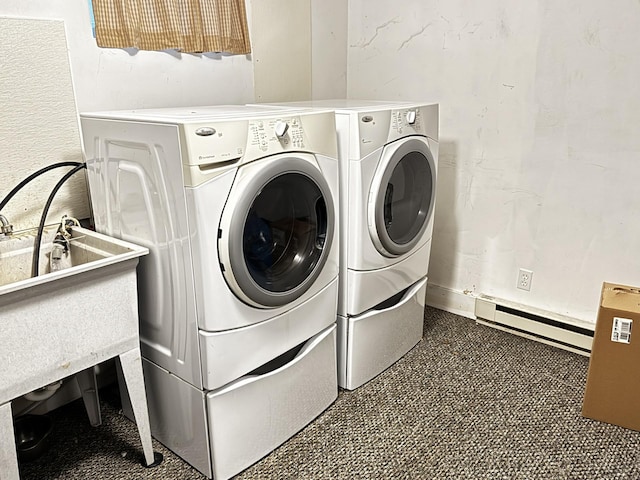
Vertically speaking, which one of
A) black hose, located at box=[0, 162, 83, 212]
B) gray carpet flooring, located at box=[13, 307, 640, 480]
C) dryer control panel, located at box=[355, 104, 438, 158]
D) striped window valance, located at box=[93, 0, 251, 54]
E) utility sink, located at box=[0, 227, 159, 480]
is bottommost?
gray carpet flooring, located at box=[13, 307, 640, 480]

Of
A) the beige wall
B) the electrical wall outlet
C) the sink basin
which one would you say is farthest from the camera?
the electrical wall outlet

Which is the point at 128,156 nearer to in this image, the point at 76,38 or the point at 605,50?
the point at 76,38

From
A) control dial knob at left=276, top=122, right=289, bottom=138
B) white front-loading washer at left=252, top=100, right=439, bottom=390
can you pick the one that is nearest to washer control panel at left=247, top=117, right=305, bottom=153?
control dial knob at left=276, top=122, right=289, bottom=138

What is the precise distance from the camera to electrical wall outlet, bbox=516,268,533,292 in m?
2.45

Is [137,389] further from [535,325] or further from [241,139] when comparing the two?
[535,325]

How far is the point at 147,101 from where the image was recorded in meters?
1.99

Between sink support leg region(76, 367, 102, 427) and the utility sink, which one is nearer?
the utility sink

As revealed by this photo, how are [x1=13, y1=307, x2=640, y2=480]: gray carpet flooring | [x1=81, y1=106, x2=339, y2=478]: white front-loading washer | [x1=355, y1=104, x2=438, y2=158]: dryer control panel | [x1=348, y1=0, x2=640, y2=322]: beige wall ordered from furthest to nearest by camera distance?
[x1=348, y1=0, x2=640, y2=322]: beige wall < [x1=355, y1=104, x2=438, y2=158]: dryer control panel < [x1=13, y1=307, x2=640, y2=480]: gray carpet flooring < [x1=81, y1=106, x2=339, y2=478]: white front-loading washer

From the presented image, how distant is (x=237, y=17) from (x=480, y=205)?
55.5 inches

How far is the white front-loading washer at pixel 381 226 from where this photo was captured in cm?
180

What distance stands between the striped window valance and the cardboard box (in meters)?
1.79

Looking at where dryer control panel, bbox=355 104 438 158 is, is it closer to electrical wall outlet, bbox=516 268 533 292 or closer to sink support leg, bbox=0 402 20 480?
electrical wall outlet, bbox=516 268 533 292

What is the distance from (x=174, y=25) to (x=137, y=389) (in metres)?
1.33

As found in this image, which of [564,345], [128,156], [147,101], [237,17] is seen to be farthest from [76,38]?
[564,345]
